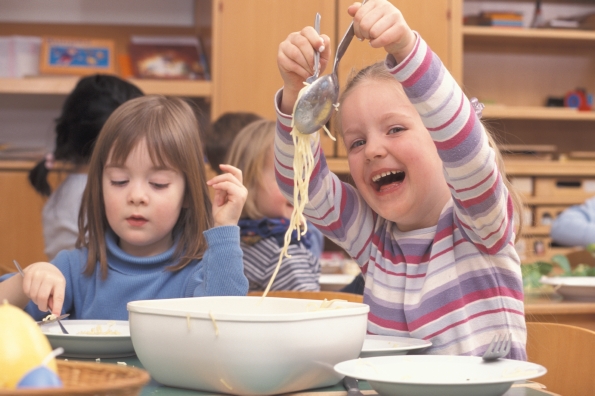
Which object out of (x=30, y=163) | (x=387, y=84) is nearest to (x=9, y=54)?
(x=30, y=163)

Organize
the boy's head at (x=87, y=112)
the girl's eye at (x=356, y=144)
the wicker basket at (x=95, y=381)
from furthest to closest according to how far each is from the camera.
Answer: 1. the boy's head at (x=87, y=112)
2. the girl's eye at (x=356, y=144)
3. the wicker basket at (x=95, y=381)

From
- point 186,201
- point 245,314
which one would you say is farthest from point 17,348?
point 186,201

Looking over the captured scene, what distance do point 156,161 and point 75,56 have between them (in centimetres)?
206

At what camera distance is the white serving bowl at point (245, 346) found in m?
0.58

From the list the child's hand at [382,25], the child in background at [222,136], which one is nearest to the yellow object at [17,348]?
the child's hand at [382,25]

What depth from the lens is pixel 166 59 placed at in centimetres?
310

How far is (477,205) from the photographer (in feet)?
2.86

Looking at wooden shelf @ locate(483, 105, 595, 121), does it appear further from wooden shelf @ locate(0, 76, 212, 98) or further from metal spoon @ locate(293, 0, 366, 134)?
metal spoon @ locate(293, 0, 366, 134)

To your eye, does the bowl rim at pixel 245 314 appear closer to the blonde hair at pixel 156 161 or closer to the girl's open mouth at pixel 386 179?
the girl's open mouth at pixel 386 179

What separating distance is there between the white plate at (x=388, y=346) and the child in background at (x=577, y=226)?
2090 mm

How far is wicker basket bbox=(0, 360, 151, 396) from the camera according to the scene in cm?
38

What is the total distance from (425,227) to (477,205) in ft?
0.62

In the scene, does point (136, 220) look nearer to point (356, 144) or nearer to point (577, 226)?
point (356, 144)

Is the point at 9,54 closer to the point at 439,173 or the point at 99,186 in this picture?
the point at 99,186
